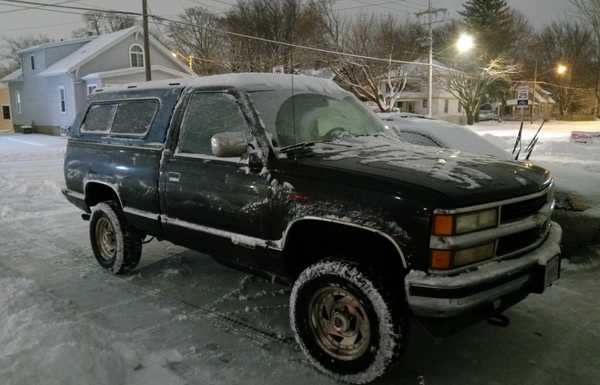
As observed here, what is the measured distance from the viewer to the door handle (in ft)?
14.7

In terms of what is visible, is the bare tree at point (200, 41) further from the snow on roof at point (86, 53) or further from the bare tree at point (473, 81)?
the bare tree at point (473, 81)

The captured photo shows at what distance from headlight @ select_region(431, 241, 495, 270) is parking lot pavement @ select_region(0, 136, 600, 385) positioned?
877mm

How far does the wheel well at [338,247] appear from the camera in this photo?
11.0ft

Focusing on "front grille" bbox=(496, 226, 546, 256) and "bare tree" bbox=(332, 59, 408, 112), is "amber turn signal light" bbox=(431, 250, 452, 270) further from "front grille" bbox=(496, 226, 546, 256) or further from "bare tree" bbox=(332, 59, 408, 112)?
"bare tree" bbox=(332, 59, 408, 112)

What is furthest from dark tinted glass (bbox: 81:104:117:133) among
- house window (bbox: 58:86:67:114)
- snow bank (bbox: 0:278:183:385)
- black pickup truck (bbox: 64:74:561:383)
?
house window (bbox: 58:86:67:114)

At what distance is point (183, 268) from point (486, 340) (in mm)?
3252

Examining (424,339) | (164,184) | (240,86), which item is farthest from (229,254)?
(424,339)

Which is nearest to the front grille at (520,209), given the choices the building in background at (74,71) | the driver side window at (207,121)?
the driver side window at (207,121)

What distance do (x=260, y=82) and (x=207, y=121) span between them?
558 millimetres

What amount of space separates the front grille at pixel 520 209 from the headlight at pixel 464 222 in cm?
11

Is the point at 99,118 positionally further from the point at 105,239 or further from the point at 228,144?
the point at 228,144

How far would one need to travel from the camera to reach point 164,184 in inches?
183

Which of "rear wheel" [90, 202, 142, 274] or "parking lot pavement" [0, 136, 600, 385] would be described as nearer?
"parking lot pavement" [0, 136, 600, 385]

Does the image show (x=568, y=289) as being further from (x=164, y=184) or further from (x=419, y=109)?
(x=419, y=109)
